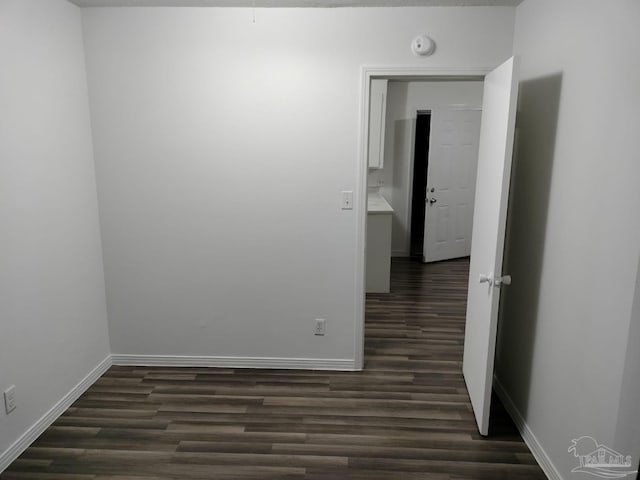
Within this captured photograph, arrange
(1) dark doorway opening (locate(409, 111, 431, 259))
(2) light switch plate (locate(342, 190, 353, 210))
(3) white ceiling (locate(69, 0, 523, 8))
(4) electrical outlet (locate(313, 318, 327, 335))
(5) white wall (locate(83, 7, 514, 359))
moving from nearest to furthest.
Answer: (3) white ceiling (locate(69, 0, 523, 8)), (5) white wall (locate(83, 7, 514, 359)), (2) light switch plate (locate(342, 190, 353, 210)), (4) electrical outlet (locate(313, 318, 327, 335)), (1) dark doorway opening (locate(409, 111, 431, 259))

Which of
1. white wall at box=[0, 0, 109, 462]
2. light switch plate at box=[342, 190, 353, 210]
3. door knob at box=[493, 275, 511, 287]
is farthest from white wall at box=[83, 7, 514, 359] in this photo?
door knob at box=[493, 275, 511, 287]

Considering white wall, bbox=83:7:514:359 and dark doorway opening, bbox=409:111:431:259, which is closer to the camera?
white wall, bbox=83:7:514:359

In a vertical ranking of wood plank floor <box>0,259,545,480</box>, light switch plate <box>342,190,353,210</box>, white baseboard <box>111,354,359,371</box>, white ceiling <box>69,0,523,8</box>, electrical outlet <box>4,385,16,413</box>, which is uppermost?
white ceiling <box>69,0,523,8</box>

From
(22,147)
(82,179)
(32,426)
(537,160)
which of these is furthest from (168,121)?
(537,160)

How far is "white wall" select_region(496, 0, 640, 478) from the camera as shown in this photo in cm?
165

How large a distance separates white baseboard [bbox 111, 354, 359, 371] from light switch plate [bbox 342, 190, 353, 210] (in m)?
1.10

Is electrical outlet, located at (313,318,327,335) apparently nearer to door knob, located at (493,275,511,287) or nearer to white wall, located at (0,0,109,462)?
door knob, located at (493,275,511,287)

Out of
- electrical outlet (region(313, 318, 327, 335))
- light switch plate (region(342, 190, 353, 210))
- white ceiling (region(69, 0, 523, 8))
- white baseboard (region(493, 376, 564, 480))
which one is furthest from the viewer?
electrical outlet (region(313, 318, 327, 335))

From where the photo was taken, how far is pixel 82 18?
9.37 ft

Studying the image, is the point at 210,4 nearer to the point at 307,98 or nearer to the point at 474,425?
the point at 307,98

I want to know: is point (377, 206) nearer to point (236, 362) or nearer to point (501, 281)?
point (236, 362)

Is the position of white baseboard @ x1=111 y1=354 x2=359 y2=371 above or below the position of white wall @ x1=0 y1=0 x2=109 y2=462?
below

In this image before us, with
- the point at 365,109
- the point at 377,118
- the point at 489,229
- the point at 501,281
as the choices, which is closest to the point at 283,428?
the point at 501,281

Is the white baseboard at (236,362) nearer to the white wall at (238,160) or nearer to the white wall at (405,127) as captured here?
the white wall at (238,160)
